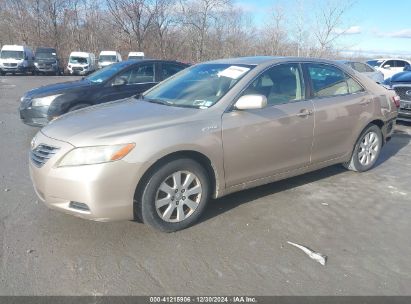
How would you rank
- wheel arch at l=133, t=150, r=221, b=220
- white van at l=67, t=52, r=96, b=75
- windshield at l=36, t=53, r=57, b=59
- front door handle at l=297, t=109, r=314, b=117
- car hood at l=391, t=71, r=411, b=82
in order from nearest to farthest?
wheel arch at l=133, t=150, r=221, b=220
front door handle at l=297, t=109, r=314, b=117
car hood at l=391, t=71, r=411, b=82
windshield at l=36, t=53, r=57, b=59
white van at l=67, t=52, r=96, b=75

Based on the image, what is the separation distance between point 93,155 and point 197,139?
951 millimetres

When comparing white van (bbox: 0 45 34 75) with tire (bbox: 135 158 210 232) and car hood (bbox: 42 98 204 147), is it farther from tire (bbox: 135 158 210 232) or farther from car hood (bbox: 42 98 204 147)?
tire (bbox: 135 158 210 232)

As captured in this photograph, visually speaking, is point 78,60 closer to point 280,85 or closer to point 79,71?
point 79,71

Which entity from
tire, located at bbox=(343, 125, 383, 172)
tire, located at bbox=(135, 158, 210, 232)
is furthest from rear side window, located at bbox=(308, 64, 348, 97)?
tire, located at bbox=(135, 158, 210, 232)

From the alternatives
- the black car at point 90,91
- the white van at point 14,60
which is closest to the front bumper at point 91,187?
the black car at point 90,91

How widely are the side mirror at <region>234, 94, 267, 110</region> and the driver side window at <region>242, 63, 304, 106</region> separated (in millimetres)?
195

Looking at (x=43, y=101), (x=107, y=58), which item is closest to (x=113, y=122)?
(x=43, y=101)

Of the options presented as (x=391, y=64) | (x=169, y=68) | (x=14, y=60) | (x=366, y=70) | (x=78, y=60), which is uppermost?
(x=78, y=60)

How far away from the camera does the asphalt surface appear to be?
2787 millimetres

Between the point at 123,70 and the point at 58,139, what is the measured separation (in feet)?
15.4

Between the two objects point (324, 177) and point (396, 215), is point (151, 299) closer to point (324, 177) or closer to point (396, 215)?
point (396, 215)

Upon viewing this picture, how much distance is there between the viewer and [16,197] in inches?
169

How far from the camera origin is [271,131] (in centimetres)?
400

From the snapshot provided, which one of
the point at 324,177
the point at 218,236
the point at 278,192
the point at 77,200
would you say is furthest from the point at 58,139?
the point at 324,177
